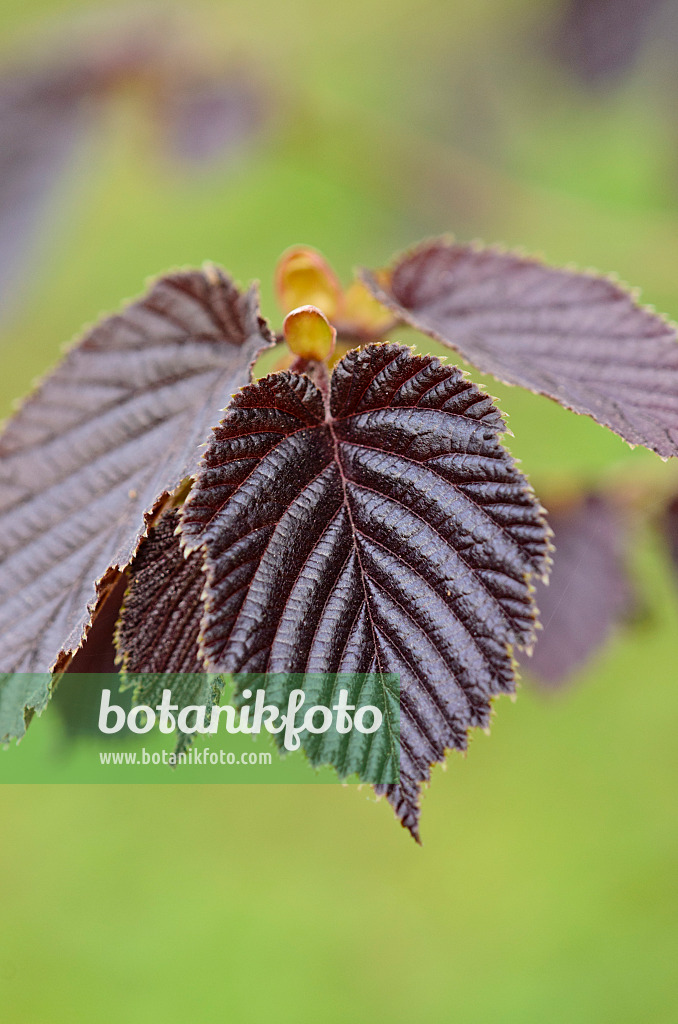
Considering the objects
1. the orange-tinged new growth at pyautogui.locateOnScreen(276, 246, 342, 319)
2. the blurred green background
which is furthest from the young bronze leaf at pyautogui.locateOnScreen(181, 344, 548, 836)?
the blurred green background

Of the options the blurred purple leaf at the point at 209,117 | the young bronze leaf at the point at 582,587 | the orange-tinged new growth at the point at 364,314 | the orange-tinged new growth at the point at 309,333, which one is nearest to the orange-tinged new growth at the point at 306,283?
the orange-tinged new growth at the point at 364,314

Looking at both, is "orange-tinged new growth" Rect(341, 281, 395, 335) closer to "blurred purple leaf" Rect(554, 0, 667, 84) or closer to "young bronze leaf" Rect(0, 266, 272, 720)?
"young bronze leaf" Rect(0, 266, 272, 720)

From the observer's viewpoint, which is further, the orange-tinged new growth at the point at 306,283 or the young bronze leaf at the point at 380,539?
the orange-tinged new growth at the point at 306,283

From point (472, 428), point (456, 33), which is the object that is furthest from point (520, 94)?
point (472, 428)

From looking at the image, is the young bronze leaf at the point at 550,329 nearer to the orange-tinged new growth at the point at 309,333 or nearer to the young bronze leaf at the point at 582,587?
the orange-tinged new growth at the point at 309,333

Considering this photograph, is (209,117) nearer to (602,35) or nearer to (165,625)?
(602,35)

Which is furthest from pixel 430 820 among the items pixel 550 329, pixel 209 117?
pixel 209 117

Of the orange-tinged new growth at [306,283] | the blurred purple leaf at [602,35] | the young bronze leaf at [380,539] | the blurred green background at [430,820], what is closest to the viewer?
the young bronze leaf at [380,539]
